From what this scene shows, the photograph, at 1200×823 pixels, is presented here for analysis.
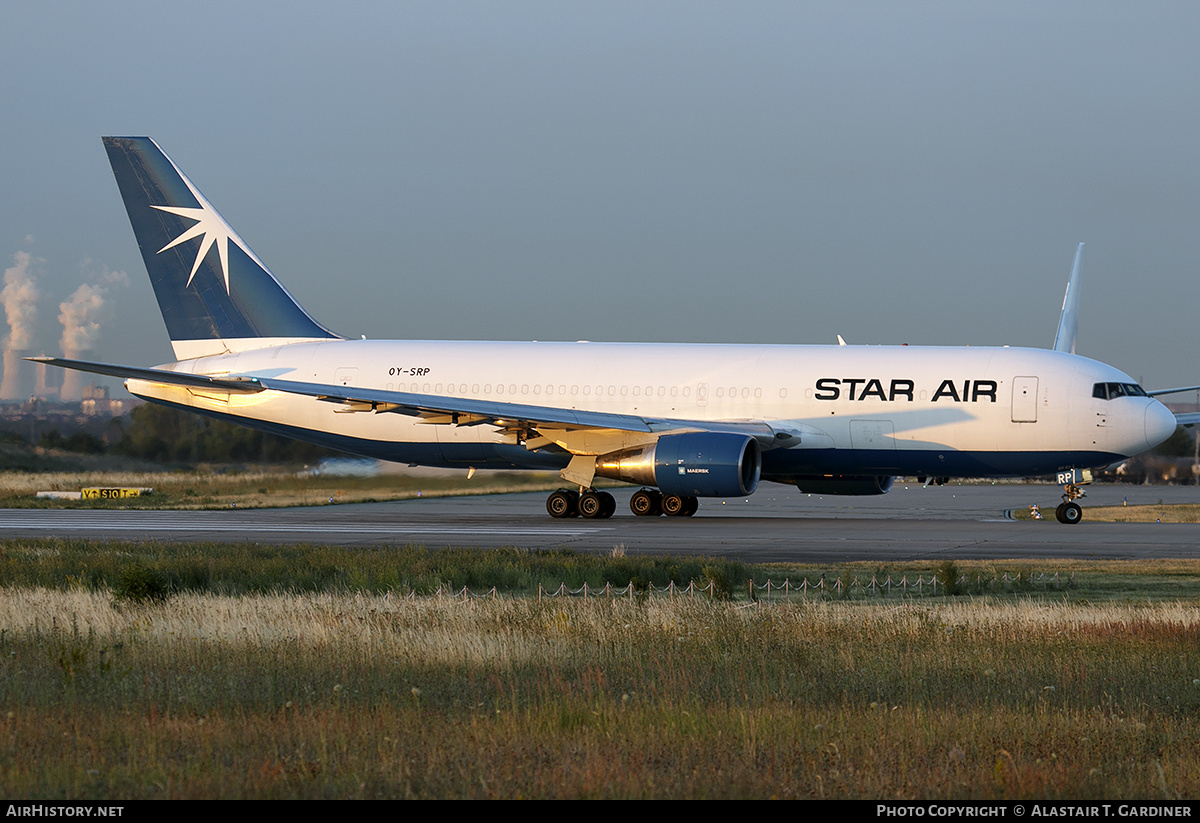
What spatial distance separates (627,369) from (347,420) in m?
7.54

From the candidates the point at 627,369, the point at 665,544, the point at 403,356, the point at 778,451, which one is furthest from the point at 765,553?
the point at 403,356

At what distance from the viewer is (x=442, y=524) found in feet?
91.9

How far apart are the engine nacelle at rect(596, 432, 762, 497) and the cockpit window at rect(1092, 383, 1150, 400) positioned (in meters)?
7.86

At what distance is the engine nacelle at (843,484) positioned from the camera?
29.7 m

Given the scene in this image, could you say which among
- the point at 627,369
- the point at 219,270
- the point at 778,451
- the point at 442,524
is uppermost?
the point at 219,270

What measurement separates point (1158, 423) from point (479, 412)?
15426 mm

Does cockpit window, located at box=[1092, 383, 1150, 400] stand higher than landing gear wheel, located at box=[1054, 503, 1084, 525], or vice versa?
cockpit window, located at box=[1092, 383, 1150, 400]

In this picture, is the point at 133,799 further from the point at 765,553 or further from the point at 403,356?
the point at 403,356

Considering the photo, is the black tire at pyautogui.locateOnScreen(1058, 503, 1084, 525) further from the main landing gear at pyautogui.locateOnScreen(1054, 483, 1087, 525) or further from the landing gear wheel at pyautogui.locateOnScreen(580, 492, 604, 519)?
the landing gear wheel at pyautogui.locateOnScreen(580, 492, 604, 519)

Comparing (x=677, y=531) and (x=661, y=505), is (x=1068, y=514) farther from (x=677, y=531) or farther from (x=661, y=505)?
(x=677, y=531)

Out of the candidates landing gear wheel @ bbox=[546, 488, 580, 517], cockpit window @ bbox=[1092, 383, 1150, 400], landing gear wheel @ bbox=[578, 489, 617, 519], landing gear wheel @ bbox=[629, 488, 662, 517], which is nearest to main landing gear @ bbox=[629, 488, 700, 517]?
landing gear wheel @ bbox=[629, 488, 662, 517]

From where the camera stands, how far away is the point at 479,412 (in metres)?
27.8

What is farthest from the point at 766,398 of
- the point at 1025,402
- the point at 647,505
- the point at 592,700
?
the point at 592,700

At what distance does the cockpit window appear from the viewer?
90.4ft
